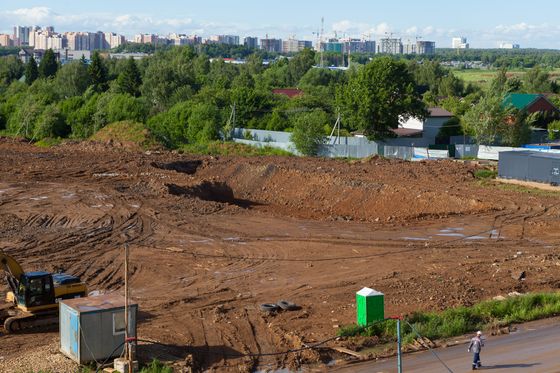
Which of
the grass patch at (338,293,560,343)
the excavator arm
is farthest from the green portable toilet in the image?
the excavator arm

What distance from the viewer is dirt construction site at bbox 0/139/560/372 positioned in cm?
2298

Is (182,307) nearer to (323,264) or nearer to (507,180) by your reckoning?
(323,264)

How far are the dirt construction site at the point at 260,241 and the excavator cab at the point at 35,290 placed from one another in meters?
0.91

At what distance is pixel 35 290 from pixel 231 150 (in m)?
42.8

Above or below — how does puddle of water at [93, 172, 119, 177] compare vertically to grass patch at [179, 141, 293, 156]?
below

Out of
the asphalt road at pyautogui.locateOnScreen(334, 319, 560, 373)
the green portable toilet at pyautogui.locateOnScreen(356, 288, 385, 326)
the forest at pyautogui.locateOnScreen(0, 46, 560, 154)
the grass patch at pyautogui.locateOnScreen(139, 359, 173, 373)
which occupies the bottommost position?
the asphalt road at pyautogui.locateOnScreen(334, 319, 560, 373)

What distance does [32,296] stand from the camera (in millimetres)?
22891

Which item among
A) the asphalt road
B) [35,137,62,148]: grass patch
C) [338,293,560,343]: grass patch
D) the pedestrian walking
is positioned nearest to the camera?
the pedestrian walking

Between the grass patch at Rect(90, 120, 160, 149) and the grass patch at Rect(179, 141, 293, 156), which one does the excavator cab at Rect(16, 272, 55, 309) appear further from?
the grass patch at Rect(90, 120, 160, 149)

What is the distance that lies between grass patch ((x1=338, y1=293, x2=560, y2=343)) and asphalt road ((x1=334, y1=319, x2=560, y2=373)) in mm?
819

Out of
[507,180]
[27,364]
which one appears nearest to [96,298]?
[27,364]

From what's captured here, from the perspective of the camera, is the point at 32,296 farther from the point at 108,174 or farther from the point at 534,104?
the point at 534,104

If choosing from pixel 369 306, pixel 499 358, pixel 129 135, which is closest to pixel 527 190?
pixel 369 306

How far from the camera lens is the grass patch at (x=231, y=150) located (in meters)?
64.0
